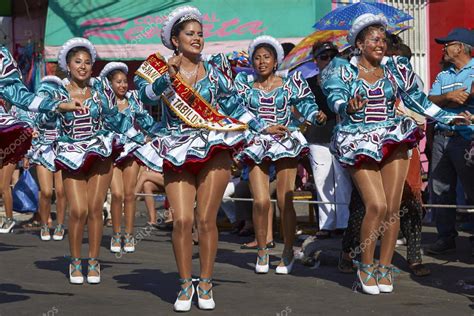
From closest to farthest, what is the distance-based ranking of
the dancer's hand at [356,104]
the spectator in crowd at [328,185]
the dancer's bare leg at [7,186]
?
the dancer's hand at [356,104], the spectator in crowd at [328,185], the dancer's bare leg at [7,186]

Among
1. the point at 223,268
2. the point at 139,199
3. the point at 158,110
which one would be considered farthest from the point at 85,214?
the point at 158,110

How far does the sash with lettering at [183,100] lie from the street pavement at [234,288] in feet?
4.56

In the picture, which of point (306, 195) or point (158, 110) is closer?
point (306, 195)

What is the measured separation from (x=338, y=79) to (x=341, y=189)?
3.32 meters

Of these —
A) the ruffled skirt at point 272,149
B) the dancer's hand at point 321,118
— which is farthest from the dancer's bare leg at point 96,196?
the dancer's hand at point 321,118

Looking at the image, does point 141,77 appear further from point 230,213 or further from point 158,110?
point 158,110

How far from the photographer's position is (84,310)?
8.36 meters

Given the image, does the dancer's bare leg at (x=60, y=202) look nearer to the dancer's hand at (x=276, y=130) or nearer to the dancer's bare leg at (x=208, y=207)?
the dancer's hand at (x=276, y=130)

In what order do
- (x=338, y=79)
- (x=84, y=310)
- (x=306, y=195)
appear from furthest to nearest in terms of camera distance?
(x=306, y=195) < (x=338, y=79) < (x=84, y=310)

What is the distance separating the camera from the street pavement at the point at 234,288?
8359 mm

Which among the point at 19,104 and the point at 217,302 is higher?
the point at 19,104

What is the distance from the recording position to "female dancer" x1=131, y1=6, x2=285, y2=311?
8.33 meters

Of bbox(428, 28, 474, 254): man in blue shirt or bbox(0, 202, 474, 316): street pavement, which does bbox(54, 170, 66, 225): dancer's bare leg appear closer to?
bbox(0, 202, 474, 316): street pavement

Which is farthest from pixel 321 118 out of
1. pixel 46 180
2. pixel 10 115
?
pixel 46 180
